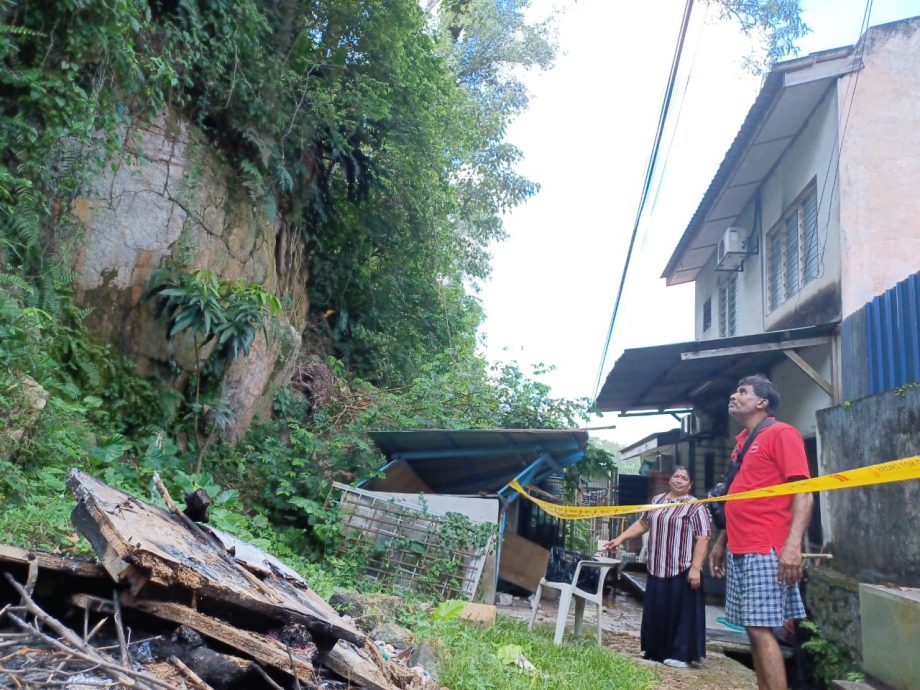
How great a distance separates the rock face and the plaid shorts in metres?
6.26

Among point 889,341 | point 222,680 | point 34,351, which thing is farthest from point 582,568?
point 34,351

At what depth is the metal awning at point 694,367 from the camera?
8.74 meters

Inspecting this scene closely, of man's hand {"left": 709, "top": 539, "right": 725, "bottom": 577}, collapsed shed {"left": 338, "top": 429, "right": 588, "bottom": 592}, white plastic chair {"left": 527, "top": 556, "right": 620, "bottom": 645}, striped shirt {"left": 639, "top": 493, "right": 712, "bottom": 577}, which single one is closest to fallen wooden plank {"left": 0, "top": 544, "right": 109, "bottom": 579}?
man's hand {"left": 709, "top": 539, "right": 725, "bottom": 577}

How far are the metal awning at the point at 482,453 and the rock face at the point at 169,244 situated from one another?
2.18 metres

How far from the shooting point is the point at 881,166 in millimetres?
8961

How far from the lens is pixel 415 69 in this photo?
10.8 meters

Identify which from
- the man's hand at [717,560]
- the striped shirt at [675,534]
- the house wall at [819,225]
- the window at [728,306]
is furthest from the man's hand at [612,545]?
the window at [728,306]

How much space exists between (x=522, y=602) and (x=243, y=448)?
13.0ft

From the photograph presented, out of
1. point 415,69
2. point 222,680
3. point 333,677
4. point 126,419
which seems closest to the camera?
point 222,680

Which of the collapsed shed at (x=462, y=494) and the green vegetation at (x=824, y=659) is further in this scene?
the collapsed shed at (x=462, y=494)

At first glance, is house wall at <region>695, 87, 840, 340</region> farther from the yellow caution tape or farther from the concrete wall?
the yellow caution tape

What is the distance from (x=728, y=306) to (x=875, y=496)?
8.34 meters

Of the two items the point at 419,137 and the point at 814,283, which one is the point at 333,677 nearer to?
the point at 814,283

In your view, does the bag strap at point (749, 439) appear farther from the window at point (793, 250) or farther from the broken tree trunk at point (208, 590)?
the window at point (793, 250)
